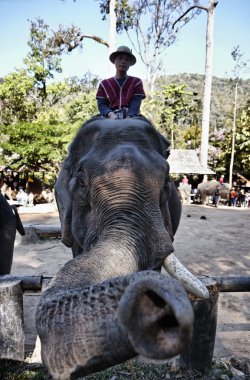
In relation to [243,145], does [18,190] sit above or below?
below

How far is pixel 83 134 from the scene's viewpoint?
8.64ft

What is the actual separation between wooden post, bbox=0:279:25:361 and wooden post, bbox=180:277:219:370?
57.5 inches

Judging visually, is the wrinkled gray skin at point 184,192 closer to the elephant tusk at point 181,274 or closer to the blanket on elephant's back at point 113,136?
the blanket on elephant's back at point 113,136

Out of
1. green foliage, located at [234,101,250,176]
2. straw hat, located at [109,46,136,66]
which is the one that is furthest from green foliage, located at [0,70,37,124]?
straw hat, located at [109,46,136,66]

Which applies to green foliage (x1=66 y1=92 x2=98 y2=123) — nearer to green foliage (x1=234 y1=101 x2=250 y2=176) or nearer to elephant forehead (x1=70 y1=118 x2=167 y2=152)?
green foliage (x1=234 y1=101 x2=250 y2=176)

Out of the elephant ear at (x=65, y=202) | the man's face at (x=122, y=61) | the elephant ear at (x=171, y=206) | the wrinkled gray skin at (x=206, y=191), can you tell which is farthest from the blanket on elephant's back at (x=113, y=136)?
the wrinkled gray skin at (x=206, y=191)

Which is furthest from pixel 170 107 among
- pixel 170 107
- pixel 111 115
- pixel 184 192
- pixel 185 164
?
pixel 111 115

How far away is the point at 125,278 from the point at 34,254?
23.4 feet

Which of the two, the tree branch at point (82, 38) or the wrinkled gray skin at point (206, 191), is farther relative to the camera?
the wrinkled gray skin at point (206, 191)

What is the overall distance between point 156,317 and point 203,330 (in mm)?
2343

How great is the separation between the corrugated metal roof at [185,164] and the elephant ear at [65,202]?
65.9 feet

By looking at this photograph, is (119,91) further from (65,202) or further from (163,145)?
(65,202)

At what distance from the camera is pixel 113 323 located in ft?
3.19

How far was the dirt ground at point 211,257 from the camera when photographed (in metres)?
3.98
